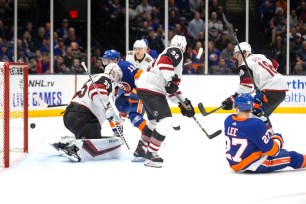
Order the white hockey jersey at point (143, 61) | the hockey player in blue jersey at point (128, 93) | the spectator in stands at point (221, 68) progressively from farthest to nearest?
the spectator in stands at point (221, 68) → the white hockey jersey at point (143, 61) → the hockey player in blue jersey at point (128, 93)

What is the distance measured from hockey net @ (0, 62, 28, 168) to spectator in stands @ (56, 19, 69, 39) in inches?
135

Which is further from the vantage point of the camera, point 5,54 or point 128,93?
point 5,54

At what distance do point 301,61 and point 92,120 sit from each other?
6939 mm

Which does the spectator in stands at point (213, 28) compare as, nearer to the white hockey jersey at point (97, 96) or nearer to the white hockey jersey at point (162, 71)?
the white hockey jersey at point (97, 96)

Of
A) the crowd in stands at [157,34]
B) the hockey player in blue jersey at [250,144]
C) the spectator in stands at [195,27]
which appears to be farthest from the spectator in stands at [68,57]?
the hockey player in blue jersey at [250,144]

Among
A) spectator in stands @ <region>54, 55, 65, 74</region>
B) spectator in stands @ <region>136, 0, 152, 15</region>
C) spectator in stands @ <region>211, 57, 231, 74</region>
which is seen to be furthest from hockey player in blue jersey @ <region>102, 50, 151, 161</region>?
spectator in stands @ <region>136, 0, 152, 15</region>

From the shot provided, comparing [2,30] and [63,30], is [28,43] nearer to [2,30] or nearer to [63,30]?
[2,30]

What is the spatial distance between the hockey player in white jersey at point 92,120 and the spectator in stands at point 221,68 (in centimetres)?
607

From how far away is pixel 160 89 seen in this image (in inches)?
208

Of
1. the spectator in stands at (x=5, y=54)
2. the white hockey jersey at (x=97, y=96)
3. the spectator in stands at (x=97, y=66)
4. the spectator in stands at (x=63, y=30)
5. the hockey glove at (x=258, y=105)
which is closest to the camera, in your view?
the white hockey jersey at (x=97, y=96)

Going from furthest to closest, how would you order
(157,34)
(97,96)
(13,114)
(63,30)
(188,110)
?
(157,34), (63,30), (13,114), (97,96), (188,110)

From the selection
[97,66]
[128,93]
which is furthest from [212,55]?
[128,93]

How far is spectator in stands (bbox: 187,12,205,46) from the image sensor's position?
11858mm

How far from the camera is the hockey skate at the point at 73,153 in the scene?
5.41m
